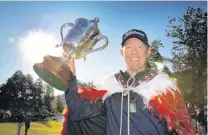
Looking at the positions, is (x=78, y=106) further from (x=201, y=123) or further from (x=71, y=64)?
(x=201, y=123)

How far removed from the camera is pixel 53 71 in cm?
268

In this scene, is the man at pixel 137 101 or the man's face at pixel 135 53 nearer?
the man at pixel 137 101

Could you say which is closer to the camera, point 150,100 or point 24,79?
point 150,100

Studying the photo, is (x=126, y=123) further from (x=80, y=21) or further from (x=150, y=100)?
(x=80, y=21)

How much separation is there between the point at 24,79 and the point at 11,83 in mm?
4154

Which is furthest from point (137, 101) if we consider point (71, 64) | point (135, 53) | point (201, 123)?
point (201, 123)

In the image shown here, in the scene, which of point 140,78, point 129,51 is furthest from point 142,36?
point 140,78

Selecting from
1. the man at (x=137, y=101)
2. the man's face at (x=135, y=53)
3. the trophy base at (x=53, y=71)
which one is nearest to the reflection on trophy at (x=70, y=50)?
the trophy base at (x=53, y=71)

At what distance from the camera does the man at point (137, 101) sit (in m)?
2.81

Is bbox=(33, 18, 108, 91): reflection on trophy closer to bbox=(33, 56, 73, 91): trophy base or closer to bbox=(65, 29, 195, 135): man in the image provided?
bbox=(33, 56, 73, 91): trophy base

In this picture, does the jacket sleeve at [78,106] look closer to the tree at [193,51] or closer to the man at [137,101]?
the man at [137,101]

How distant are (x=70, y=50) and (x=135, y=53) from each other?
2.18 ft

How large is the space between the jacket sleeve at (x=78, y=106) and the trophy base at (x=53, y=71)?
0.26 feet

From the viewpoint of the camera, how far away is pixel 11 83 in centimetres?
7312
